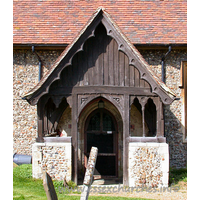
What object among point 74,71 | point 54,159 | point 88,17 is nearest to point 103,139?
point 54,159

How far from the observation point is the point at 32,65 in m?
11.7

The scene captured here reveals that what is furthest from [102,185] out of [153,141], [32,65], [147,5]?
[147,5]

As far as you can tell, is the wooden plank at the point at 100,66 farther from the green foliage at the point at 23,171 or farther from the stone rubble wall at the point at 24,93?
the green foliage at the point at 23,171

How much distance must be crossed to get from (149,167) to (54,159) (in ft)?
9.57

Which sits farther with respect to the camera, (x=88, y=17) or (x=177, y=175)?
(x=88, y=17)

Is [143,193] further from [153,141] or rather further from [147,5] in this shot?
[147,5]

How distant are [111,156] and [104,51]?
399 centimetres

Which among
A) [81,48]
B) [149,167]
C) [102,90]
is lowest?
[149,167]

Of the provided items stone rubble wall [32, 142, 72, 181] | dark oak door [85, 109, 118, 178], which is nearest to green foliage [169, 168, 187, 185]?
dark oak door [85, 109, 118, 178]

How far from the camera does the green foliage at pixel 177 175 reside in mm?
9603

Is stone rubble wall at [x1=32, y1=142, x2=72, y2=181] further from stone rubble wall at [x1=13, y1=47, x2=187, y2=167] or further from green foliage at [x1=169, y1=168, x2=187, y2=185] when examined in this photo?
green foliage at [x1=169, y1=168, x2=187, y2=185]

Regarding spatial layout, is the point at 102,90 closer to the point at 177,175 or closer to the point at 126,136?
the point at 126,136

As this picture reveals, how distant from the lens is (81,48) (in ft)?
28.3

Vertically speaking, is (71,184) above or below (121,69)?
below
